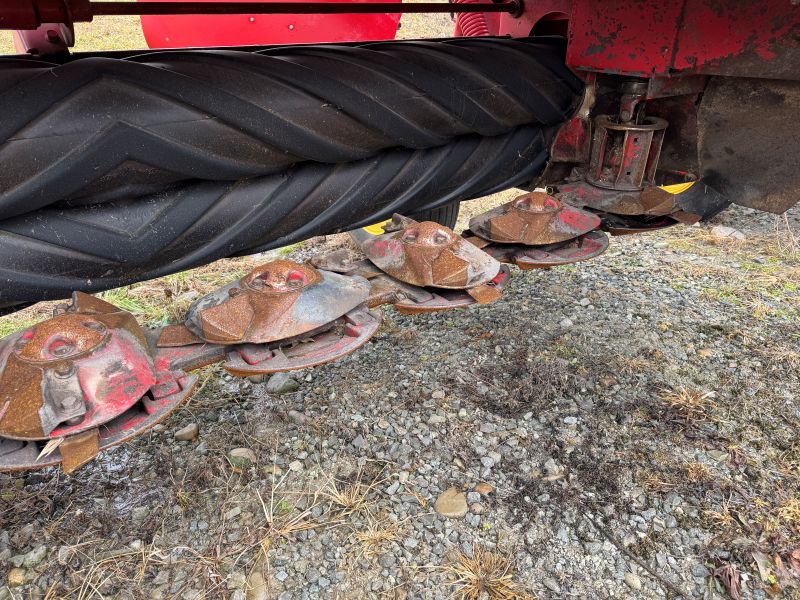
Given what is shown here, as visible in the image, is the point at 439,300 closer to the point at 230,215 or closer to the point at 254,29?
the point at 230,215

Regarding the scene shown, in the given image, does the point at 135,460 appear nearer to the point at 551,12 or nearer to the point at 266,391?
the point at 266,391

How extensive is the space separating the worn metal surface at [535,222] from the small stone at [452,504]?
0.66 metres

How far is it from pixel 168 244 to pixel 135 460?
66 centimetres

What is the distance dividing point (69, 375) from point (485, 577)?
0.92m

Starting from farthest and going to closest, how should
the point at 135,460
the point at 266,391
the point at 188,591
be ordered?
the point at 266,391 < the point at 135,460 < the point at 188,591

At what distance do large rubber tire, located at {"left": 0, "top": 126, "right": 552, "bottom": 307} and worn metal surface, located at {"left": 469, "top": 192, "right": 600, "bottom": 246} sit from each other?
0.65ft

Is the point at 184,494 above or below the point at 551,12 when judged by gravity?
below

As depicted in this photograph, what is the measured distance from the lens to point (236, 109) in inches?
46.7

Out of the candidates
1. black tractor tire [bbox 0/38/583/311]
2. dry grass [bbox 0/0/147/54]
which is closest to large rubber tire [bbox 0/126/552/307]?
black tractor tire [bbox 0/38/583/311]

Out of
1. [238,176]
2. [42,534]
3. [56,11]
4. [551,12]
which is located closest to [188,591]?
[42,534]

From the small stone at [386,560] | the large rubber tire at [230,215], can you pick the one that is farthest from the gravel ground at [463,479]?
the large rubber tire at [230,215]

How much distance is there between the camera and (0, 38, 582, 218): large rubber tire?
1028 mm

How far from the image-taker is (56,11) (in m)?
1.03

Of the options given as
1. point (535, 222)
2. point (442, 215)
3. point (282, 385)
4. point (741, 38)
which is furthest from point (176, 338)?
point (442, 215)
